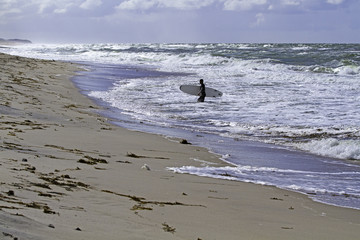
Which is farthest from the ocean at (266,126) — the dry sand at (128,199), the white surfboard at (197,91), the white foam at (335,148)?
the dry sand at (128,199)

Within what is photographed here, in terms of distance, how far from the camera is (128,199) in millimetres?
4789

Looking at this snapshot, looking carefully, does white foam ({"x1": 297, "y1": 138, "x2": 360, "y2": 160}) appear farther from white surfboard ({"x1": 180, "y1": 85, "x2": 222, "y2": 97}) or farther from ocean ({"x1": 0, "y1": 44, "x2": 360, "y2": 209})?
white surfboard ({"x1": 180, "y1": 85, "x2": 222, "y2": 97})

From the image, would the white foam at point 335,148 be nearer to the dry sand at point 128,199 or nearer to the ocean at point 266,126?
the ocean at point 266,126

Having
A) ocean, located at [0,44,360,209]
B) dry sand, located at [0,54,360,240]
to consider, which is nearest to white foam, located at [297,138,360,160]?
ocean, located at [0,44,360,209]

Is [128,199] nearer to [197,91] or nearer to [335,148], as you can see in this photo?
[335,148]

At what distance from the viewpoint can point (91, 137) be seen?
28.8ft

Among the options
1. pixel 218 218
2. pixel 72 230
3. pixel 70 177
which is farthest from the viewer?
pixel 70 177

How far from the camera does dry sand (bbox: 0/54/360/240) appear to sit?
360 centimetres

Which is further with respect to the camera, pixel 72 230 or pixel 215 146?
pixel 215 146

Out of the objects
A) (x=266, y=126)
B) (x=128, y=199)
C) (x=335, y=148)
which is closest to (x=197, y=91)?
(x=266, y=126)

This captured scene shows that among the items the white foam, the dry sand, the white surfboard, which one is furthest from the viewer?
the white surfboard

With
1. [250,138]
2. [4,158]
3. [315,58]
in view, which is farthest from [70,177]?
[315,58]

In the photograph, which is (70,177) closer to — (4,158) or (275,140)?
(4,158)

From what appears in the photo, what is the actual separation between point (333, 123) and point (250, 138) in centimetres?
265
